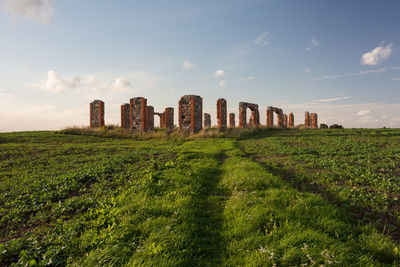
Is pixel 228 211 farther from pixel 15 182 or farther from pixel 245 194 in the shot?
pixel 15 182

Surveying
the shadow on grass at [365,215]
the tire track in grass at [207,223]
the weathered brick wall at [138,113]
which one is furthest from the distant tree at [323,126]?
the tire track in grass at [207,223]

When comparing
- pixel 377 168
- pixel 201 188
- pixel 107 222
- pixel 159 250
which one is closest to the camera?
pixel 159 250

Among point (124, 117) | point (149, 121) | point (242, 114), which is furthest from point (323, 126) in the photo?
point (124, 117)

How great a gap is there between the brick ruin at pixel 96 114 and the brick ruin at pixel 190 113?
50.9 feet

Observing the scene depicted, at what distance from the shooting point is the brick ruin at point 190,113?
2619 cm

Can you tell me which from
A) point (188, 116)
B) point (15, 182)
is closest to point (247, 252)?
point (15, 182)

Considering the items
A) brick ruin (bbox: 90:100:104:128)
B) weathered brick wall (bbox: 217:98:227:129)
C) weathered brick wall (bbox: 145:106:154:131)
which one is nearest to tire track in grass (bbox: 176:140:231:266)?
weathered brick wall (bbox: 217:98:227:129)

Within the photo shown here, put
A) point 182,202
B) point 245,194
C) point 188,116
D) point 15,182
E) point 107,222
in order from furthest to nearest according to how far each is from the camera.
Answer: point 188,116, point 15,182, point 245,194, point 182,202, point 107,222

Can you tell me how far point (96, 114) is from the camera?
33781 millimetres

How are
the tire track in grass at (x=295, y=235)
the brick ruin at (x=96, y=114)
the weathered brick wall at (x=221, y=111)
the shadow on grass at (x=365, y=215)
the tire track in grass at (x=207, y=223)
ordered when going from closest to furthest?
the tire track in grass at (x=295, y=235), the tire track in grass at (x=207, y=223), the shadow on grass at (x=365, y=215), the weathered brick wall at (x=221, y=111), the brick ruin at (x=96, y=114)

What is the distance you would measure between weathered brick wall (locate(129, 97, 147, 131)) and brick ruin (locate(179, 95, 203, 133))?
6.60 meters

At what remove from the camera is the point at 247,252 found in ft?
11.4

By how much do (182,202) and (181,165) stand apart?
460cm

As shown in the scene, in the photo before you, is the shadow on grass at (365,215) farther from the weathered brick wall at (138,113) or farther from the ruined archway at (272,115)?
the ruined archway at (272,115)
